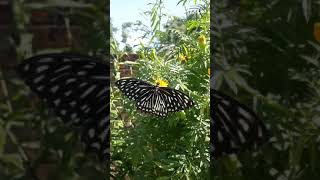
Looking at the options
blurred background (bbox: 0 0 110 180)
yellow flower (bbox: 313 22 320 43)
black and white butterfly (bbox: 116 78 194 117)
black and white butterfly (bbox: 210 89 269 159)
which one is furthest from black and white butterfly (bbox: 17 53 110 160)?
yellow flower (bbox: 313 22 320 43)

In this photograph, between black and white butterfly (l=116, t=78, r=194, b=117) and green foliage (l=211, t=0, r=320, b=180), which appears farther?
black and white butterfly (l=116, t=78, r=194, b=117)

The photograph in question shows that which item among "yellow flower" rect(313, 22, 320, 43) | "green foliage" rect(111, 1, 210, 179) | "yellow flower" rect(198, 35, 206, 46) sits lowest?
"green foliage" rect(111, 1, 210, 179)

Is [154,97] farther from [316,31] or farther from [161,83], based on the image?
[316,31]

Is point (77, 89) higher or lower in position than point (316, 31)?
lower

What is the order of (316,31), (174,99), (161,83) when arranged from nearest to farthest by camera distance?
(316,31) < (174,99) < (161,83)

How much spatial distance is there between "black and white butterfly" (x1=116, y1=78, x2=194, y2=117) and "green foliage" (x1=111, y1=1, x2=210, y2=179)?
0.05 m

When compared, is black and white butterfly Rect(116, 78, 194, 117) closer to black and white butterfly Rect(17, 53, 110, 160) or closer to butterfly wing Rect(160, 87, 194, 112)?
butterfly wing Rect(160, 87, 194, 112)

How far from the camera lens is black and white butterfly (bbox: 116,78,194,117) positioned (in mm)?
1880

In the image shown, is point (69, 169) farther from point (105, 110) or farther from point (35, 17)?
point (35, 17)

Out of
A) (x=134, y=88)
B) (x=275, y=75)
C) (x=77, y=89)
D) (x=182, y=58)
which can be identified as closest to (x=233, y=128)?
(x=275, y=75)

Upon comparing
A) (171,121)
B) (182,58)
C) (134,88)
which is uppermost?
(182,58)

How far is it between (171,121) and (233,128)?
544 mm

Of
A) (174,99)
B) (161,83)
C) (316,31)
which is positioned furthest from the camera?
(161,83)

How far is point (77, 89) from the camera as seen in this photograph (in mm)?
1408
